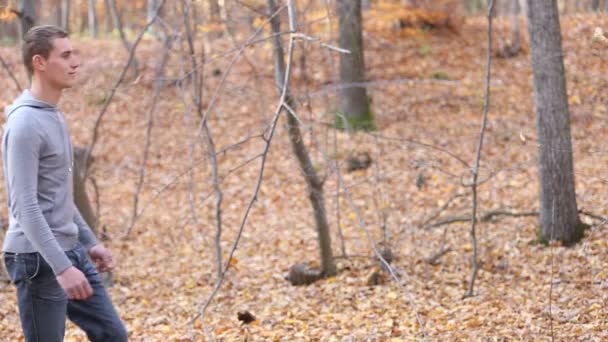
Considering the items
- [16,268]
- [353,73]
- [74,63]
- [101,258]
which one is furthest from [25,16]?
[353,73]

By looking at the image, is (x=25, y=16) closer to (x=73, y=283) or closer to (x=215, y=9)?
(x=215, y=9)

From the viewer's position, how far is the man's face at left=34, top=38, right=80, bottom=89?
2.95 m

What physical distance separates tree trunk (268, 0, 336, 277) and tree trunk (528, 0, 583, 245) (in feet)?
6.73

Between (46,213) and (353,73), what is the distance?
9035 mm

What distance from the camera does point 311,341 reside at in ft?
16.2

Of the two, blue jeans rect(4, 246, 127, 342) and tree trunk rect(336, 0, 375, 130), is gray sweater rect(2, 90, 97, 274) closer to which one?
blue jeans rect(4, 246, 127, 342)

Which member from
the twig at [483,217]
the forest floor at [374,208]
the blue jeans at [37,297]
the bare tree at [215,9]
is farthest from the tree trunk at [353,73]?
the blue jeans at [37,297]

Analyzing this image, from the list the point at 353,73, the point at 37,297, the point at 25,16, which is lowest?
the point at 37,297

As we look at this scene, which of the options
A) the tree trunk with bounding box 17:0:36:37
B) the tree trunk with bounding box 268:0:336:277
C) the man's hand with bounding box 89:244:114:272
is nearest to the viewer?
the man's hand with bounding box 89:244:114:272

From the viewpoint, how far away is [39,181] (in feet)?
9.42

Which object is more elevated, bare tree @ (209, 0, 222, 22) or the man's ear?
bare tree @ (209, 0, 222, 22)

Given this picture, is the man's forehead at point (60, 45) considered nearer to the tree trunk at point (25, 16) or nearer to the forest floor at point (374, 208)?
the forest floor at point (374, 208)

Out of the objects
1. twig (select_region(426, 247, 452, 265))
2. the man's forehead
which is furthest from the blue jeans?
twig (select_region(426, 247, 452, 265))

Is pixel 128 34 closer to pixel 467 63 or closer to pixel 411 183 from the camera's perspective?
pixel 467 63
